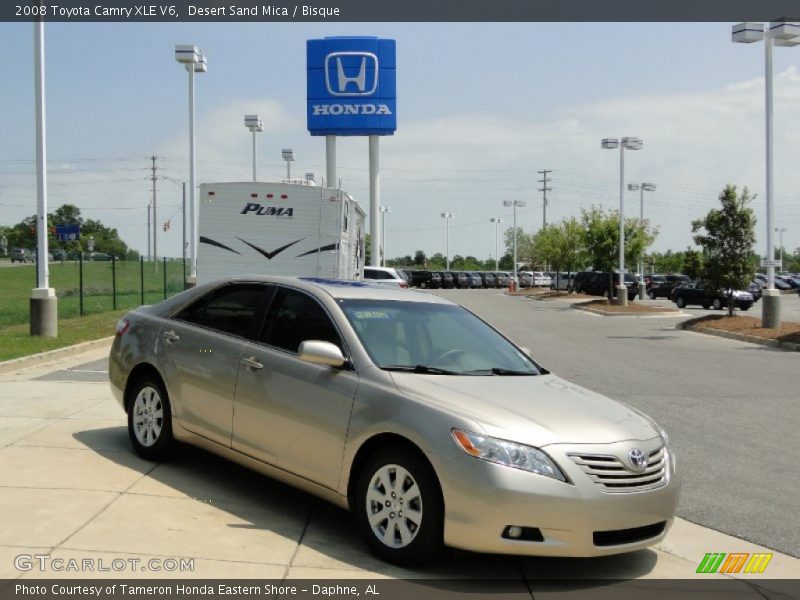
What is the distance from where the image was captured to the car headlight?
4.85m

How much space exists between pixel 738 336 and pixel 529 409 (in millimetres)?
21399

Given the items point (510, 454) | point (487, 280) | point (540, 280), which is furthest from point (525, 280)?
point (510, 454)

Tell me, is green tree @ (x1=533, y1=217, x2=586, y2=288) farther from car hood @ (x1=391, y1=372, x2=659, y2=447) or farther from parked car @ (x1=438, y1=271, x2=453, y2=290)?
car hood @ (x1=391, y1=372, x2=659, y2=447)

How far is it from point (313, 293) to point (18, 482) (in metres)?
2.46

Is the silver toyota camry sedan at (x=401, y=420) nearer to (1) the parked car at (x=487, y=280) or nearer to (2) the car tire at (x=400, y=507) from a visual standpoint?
(2) the car tire at (x=400, y=507)

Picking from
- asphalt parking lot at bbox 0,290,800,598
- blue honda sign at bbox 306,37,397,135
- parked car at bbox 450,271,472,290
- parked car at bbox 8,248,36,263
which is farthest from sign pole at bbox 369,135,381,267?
parked car at bbox 8,248,36,263

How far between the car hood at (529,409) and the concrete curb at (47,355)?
32.5 feet

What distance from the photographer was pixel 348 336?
5.91 meters

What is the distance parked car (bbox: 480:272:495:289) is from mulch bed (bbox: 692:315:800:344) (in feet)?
191

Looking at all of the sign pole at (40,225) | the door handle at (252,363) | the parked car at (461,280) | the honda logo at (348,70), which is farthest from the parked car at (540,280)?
the door handle at (252,363)

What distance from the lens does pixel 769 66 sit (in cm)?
2631

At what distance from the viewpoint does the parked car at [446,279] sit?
3189 inches

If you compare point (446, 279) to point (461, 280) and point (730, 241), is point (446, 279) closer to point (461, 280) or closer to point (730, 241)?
point (461, 280)

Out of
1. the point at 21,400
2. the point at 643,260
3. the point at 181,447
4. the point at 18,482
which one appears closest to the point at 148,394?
the point at 181,447
